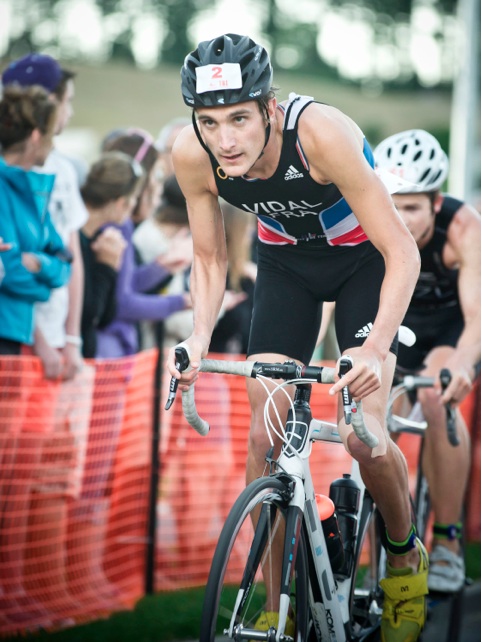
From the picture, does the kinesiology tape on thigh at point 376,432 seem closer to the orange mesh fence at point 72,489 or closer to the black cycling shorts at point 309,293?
the black cycling shorts at point 309,293

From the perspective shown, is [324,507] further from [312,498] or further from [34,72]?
[34,72]

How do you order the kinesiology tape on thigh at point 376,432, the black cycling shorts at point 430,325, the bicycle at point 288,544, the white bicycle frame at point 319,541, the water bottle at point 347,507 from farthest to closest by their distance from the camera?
the black cycling shorts at point 430,325, the water bottle at point 347,507, the kinesiology tape on thigh at point 376,432, the white bicycle frame at point 319,541, the bicycle at point 288,544

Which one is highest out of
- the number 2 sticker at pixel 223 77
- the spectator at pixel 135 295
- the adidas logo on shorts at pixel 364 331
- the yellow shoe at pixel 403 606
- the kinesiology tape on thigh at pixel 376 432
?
the number 2 sticker at pixel 223 77

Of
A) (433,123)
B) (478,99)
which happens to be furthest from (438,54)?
(478,99)

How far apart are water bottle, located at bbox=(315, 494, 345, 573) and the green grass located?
166 centimetres

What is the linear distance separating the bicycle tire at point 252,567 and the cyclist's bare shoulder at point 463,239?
7.44 ft

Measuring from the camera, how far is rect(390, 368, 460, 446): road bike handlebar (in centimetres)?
529

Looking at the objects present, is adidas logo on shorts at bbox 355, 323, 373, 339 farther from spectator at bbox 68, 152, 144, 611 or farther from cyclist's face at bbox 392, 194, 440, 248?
spectator at bbox 68, 152, 144, 611

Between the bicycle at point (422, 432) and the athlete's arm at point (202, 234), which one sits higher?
the athlete's arm at point (202, 234)

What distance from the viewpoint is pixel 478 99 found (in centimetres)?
1032

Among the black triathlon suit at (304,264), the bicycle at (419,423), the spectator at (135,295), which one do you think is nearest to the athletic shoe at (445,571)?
the bicycle at (419,423)

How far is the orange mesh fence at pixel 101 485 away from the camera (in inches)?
223

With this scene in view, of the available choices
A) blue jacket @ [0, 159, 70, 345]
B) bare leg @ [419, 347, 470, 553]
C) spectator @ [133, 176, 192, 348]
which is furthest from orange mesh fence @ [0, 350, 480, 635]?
bare leg @ [419, 347, 470, 553]

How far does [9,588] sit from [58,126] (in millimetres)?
2734
